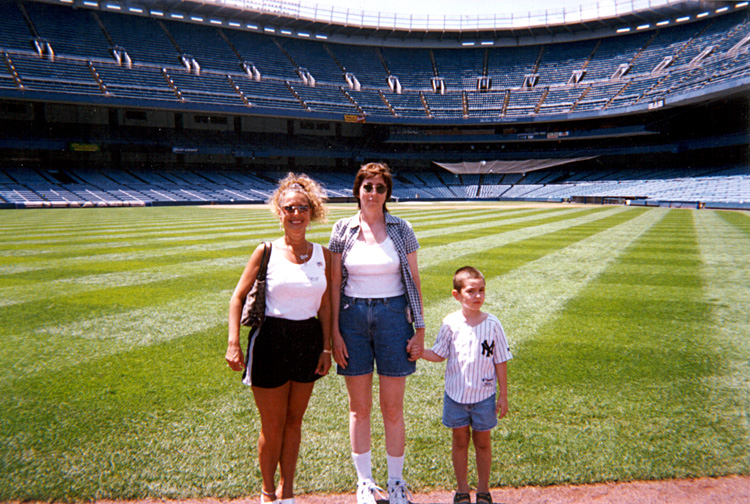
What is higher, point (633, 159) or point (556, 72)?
point (556, 72)

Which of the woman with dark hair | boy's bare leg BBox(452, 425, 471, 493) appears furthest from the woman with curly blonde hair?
boy's bare leg BBox(452, 425, 471, 493)

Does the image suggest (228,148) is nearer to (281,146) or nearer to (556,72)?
(281,146)

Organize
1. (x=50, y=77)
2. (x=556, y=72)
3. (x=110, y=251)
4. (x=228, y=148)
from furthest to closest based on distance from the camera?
1. (x=556, y=72)
2. (x=228, y=148)
3. (x=50, y=77)
4. (x=110, y=251)

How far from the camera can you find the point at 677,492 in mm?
3059

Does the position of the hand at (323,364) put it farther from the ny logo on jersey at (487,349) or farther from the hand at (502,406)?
the hand at (502,406)

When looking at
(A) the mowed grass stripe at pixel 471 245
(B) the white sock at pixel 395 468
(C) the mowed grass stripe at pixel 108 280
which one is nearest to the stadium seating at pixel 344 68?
(A) the mowed grass stripe at pixel 471 245

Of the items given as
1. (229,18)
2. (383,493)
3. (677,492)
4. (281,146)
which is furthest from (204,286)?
(229,18)

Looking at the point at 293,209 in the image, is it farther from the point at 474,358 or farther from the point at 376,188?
the point at 474,358

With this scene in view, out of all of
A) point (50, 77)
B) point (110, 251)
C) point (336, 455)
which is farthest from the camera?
point (50, 77)

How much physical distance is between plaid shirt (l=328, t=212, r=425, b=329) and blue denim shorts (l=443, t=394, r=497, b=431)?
60 cm

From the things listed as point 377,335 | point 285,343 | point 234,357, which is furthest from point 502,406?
point 234,357

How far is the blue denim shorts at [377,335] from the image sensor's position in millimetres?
3201

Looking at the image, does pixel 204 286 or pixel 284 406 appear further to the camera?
pixel 204 286

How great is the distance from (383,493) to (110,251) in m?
11.9
